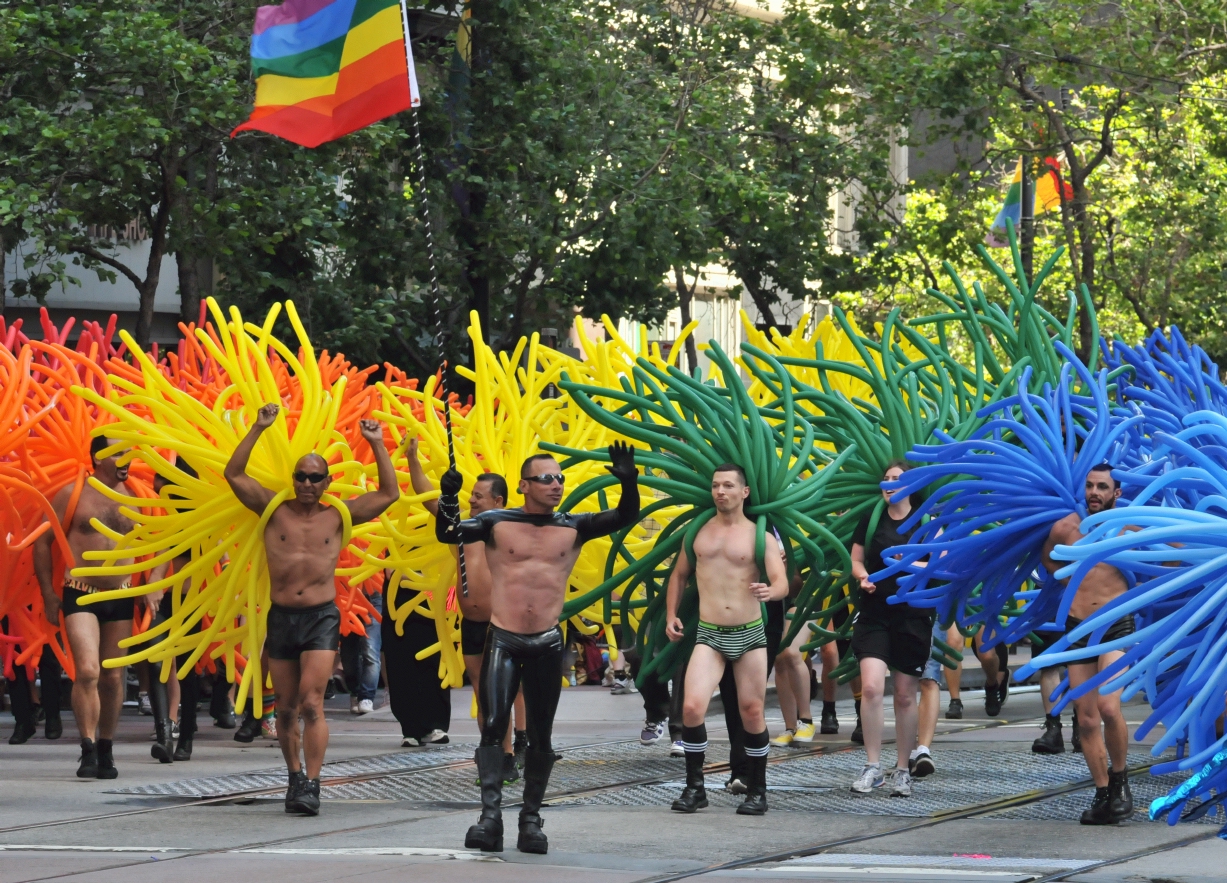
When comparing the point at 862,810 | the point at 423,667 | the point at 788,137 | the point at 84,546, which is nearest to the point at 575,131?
the point at 788,137

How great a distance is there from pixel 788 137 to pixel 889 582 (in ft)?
52.8

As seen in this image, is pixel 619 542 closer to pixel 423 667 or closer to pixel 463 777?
pixel 463 777

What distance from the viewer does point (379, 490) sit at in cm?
941

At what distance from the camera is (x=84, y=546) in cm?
1084

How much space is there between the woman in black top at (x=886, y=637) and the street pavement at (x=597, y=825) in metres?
0.39

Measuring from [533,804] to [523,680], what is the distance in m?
0.64

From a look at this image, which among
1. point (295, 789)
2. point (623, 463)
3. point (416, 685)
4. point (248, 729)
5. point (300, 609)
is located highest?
point (623, 463)

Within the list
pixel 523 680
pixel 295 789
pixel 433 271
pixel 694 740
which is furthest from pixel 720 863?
pixel 433 271

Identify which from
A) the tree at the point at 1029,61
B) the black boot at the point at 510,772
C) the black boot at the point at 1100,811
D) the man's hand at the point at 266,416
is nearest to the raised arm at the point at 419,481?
the man's hand at the point at 266,416

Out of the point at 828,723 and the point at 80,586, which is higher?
the point at 80,586

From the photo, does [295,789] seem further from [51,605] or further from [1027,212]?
[1027,212]

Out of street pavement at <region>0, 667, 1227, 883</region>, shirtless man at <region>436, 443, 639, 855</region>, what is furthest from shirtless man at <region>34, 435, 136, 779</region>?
shirtless man at <region>436, 443, 639, 855</region>

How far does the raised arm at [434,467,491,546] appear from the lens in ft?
27.2

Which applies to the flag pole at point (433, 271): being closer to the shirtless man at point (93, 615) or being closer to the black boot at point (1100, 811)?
the shirtless man at point (93, 615)
